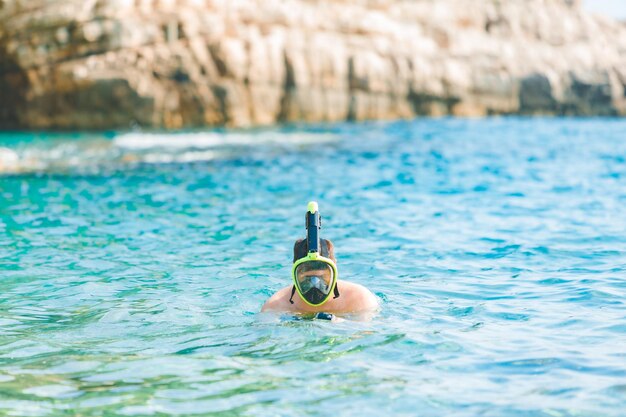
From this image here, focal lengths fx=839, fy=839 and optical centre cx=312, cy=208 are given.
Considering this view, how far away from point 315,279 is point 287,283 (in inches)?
101

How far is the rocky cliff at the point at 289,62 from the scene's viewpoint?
99.0 ft

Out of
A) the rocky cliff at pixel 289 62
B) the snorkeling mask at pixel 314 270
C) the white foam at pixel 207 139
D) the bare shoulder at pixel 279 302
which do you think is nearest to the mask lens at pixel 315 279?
the snorkeling mask at pixel 314 270

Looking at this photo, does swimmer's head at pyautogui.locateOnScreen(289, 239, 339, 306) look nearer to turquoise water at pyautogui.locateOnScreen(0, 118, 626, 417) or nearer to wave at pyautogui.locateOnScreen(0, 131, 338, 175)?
turquoise water at pyautogui.locateOnScreen(0, 118, 626, 417)

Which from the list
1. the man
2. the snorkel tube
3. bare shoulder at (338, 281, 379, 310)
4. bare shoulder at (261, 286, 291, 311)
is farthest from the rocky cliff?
the snorkel tube

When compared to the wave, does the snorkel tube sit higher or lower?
lower

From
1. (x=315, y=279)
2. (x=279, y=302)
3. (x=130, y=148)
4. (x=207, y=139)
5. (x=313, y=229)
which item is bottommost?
(x=279, y=302)

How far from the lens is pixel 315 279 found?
5.83 meters

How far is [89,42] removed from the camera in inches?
1185

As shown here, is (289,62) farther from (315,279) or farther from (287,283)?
(315,279)

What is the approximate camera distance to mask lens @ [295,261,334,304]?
580cm

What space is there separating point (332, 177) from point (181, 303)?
9.87m

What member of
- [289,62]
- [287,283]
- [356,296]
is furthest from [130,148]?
[356,296]

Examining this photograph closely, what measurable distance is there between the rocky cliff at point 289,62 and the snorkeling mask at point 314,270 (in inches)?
1018

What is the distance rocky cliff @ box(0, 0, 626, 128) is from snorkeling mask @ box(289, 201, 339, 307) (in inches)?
1018
